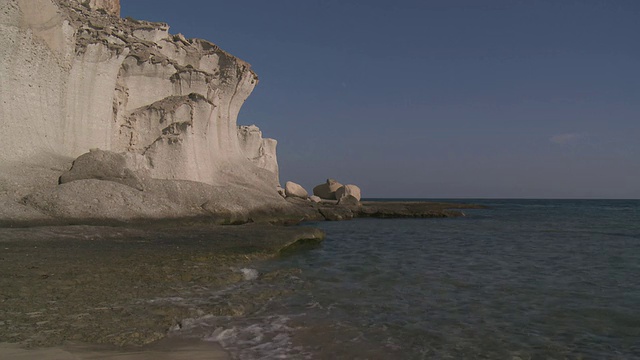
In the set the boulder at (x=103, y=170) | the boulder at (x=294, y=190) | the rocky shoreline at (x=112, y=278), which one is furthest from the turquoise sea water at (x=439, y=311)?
the boulder at (x=294, y=190)

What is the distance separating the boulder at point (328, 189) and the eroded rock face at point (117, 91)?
20.2 meters

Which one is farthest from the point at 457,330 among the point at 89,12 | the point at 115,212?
the point at 89,12

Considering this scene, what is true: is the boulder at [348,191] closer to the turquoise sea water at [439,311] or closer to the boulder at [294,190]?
the boulder at [294,190]

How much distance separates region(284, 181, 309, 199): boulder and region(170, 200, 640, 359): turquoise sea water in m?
31.5

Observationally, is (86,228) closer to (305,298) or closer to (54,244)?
(54,244)

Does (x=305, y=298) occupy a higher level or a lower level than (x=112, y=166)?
lower

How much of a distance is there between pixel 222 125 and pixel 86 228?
17.9m

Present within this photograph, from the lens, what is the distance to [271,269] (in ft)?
33.7

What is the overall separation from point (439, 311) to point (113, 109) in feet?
69.3

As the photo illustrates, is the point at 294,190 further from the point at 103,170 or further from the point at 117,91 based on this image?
the point at 103,170

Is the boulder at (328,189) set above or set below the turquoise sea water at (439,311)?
above

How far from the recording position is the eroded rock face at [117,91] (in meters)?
17.3

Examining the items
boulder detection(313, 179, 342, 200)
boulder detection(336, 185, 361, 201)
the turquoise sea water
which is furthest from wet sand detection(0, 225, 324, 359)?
boulder detection(313, 179, 342, 200)

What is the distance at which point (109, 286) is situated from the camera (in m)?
7.18
